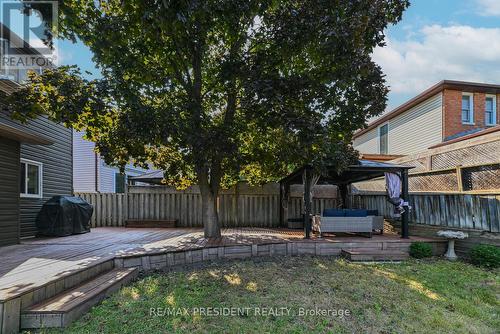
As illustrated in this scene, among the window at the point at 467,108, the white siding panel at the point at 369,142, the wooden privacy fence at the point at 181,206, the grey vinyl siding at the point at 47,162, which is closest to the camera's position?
the grey vinyl siding at the point at 47,162

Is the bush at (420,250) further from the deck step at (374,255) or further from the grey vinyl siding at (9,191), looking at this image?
the grey vinyl siding at (9,191)

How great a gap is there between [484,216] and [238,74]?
20.5 ft

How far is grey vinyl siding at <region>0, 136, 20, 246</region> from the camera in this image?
6.55m

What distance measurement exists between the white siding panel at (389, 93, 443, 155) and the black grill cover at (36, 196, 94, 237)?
15.3 metres

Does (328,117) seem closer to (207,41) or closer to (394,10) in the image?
(394,10)

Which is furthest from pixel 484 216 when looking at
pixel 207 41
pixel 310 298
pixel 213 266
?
pixel 207 41

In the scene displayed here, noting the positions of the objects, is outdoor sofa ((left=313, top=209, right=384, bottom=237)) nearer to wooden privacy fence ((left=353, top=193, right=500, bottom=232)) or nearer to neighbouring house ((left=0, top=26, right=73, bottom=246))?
wooden privacy fence ((left=353, top=193, right=500, bottom=232))

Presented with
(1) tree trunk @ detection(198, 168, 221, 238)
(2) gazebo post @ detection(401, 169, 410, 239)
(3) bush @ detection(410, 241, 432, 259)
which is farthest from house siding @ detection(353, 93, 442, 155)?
(1) tree trunk @ detection(198, 168, 221, 238)

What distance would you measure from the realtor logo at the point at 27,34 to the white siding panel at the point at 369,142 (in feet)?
60.2

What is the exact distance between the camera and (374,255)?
706cm

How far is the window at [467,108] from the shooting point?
14.2m

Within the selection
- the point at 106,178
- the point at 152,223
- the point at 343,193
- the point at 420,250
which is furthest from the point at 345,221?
the point at 106,178

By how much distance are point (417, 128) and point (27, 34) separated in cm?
1675

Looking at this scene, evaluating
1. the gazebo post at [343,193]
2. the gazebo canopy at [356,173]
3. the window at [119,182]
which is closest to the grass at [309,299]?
the gazebo canopy at [356,173]
